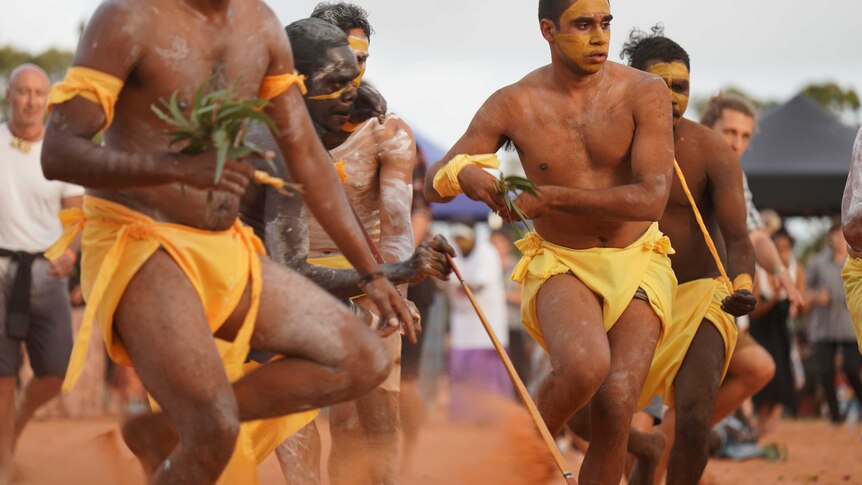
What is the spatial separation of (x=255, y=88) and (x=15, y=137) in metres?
4.65

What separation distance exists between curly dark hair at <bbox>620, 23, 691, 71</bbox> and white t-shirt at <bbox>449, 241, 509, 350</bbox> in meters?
6.10

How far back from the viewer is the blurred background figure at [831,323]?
47.0 feet

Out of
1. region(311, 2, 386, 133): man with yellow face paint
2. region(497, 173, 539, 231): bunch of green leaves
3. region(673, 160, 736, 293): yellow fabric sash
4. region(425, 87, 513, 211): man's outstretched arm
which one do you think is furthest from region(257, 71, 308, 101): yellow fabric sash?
region(673, 160, 736, 293): yellow fabric sash

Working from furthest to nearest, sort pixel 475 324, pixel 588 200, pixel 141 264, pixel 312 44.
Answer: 1. pixel 475 324
2. pixel 588 200
3. pixel 312 44
4. pixel 141 264

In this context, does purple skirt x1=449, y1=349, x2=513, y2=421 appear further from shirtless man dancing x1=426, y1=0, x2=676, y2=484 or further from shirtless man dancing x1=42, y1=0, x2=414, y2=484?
shirtless man dancing x1=42, y1=0, x2=414, y2=484

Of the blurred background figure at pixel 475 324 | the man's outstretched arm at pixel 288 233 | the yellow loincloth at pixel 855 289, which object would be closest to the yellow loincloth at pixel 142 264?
the man's outstretched arm at pixel 288 233

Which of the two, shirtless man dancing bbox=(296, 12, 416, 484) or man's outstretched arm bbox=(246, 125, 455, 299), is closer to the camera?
man's outstretched arm bbox=(246, 125, 455, 299)

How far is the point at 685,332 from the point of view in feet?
21.0

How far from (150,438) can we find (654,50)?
3.29m

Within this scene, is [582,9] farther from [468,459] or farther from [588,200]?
[468,459]

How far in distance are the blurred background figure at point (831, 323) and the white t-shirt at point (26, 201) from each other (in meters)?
8.95

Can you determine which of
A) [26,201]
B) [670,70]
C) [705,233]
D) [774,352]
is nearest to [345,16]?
[670,70]

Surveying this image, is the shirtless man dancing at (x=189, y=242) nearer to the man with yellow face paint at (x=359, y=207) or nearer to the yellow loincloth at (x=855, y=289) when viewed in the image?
the man with yellow face paint at (x=359, y=207)

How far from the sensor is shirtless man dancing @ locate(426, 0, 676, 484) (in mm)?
5395
